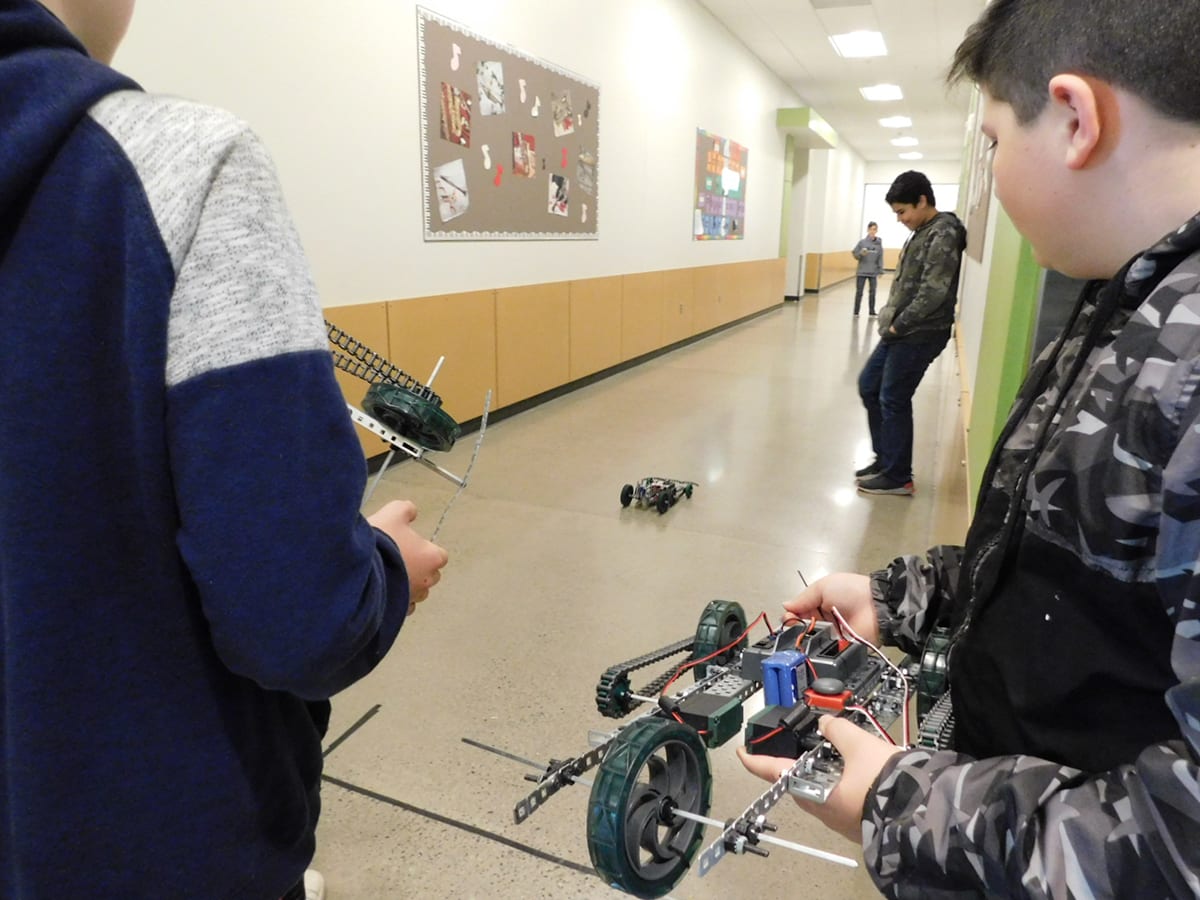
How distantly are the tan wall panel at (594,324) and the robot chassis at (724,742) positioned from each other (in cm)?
489

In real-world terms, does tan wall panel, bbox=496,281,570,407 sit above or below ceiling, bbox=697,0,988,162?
below

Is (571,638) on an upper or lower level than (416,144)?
lower

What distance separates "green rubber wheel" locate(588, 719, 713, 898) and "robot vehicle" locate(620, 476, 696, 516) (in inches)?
98.5

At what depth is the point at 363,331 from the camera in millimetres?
3701

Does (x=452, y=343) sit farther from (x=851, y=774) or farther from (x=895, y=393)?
(x=851, y=774)

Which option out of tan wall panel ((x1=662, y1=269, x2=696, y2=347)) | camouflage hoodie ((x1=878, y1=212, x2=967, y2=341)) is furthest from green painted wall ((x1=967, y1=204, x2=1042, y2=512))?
tan wall panel ((x1=662, y1=269, x2=696, y2=347))

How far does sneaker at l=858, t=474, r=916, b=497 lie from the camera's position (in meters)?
3.78

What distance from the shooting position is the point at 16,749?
54 cm

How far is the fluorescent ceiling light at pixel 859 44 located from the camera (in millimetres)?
8924

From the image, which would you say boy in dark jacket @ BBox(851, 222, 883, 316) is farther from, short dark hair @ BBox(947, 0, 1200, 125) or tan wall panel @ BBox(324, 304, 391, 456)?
short dark hair @ BBox(947, 0, 1200, 125)

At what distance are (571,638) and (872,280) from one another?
10.0m

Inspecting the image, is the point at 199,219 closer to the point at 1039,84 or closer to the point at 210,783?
the point at 210,783

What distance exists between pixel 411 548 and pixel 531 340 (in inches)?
179

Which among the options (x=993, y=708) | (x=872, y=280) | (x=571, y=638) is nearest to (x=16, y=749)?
(x=993, y=708)
